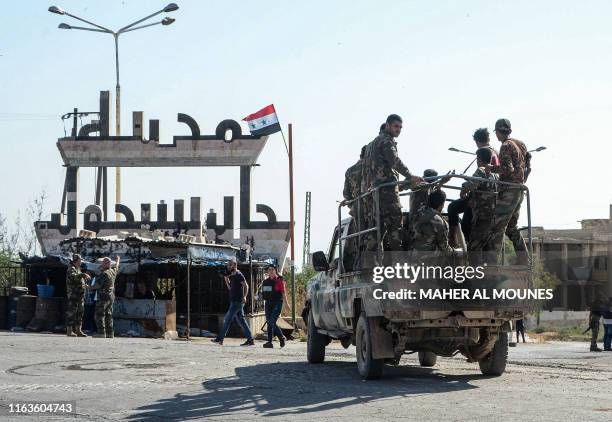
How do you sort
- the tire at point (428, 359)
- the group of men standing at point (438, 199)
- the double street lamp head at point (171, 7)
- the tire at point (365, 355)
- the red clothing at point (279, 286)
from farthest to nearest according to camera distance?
the double street lamp head at point (171, 7) → the red clothing at point (279, 286) → the tire at point (428, 359) → the group of men standing at point (438, 199) → the tire at point (365, 355)

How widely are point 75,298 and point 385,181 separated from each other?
13.0m

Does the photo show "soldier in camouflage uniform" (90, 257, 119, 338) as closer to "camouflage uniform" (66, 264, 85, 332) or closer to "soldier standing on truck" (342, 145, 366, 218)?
"camouflage uniform" (66, 264, 85, 332)

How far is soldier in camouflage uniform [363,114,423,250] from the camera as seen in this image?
12.1m

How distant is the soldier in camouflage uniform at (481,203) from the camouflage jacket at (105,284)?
493 inches

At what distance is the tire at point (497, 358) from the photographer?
41.2 feet

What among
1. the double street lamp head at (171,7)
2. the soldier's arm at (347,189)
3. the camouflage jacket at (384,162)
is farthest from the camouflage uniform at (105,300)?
the double street lamp head at (171,7)

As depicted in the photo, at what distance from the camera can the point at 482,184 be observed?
1256cm

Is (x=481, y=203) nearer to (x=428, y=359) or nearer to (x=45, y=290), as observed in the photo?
(x=428, y=359)

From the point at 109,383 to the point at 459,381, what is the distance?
409 centimetres

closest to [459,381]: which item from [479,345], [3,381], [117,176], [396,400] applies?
[479,345]

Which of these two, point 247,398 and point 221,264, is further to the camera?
point 221,264

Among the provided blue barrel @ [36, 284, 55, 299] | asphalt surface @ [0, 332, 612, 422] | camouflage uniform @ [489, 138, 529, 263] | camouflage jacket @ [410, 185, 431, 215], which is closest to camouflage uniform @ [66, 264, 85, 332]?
blue barrel @ [36, 284, 55, 299]

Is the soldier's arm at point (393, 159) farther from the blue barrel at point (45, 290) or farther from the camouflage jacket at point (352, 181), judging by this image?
the blue barrel at point (45, 290)

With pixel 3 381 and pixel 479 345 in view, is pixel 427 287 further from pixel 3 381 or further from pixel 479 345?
pixel 3 381
